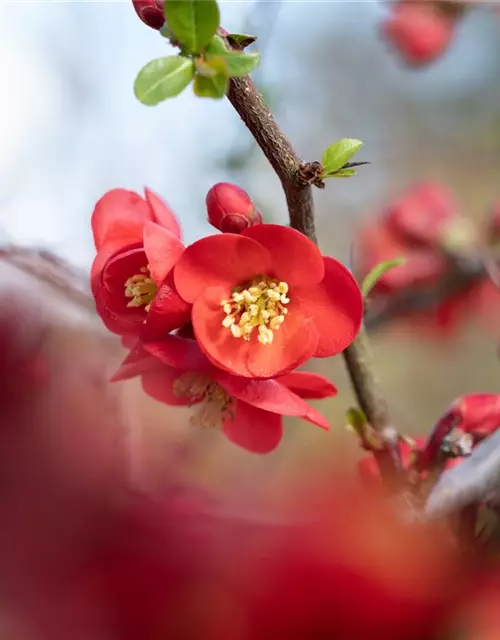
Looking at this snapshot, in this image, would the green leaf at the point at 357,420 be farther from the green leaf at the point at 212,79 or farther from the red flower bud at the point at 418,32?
the red flower bud at the point at 418,32

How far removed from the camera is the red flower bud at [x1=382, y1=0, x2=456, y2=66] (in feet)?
4.42

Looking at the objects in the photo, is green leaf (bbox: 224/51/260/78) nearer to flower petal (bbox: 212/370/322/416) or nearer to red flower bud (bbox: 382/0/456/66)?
flower petal (bbox: 212/370/322/416)

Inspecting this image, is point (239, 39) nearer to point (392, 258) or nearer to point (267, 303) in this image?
point (267, 303)

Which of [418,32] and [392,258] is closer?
[392,258]

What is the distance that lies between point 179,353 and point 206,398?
0.07 m

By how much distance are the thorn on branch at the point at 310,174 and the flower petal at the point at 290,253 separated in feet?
0.09

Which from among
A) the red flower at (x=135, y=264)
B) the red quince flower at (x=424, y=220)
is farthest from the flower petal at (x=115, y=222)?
the red quince flower at (x=424, y=220)

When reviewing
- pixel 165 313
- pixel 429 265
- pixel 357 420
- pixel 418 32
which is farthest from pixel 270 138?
pixel 418 32

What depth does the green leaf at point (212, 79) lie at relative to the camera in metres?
0.27

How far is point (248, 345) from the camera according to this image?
0.36 m

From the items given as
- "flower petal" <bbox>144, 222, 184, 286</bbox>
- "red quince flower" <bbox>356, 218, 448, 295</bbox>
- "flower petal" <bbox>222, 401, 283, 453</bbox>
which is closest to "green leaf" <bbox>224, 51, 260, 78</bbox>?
"flower petal" <bbox>144, 222, 184, 286</bbox>

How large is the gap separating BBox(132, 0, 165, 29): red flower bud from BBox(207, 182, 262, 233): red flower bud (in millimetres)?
88

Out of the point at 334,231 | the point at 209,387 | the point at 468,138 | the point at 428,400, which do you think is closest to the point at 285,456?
the point at 428,400

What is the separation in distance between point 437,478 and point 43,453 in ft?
0.81
